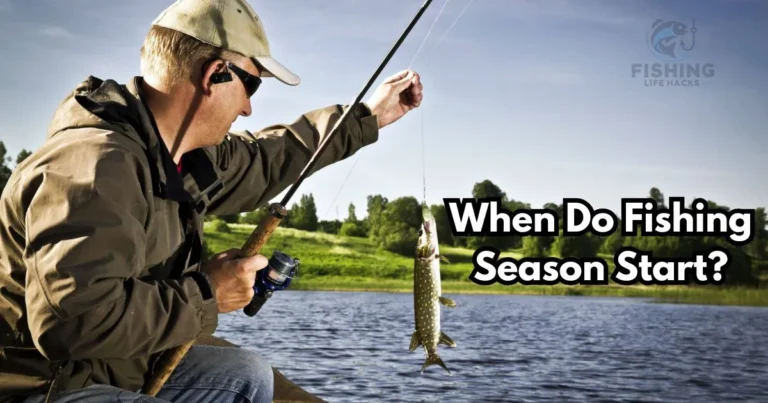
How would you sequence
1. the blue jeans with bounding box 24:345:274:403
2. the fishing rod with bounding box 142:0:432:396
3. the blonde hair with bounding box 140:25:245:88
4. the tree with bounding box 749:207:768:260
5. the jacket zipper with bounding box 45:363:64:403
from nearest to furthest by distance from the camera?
the jacket zipper with bounding box 45:363:64:403
the blonde hair with bounding box 140:25:245:88
the fishing rod with bounding box 142:0:432:396
the blue jeans with bounding box 24:345:274:403
the tree with bounding box 749:207:768:260

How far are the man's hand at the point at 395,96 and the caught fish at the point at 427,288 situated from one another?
2.34 ft

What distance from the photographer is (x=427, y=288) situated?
476 cm

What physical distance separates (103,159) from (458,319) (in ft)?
127

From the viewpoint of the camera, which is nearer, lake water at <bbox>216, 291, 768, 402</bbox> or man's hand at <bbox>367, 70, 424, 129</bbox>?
man's hand at <bbox>367, 70, 424, 129</bbox>

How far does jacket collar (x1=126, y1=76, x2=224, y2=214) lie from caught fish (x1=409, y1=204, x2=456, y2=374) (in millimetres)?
1714

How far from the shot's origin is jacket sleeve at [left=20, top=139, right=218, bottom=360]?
7.09ft

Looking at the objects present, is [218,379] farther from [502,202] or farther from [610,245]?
[610,245]

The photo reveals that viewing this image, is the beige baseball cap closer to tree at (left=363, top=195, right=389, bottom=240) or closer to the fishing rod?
the fishing rod

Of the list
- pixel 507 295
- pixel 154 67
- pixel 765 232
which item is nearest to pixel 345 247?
pixel 507 295

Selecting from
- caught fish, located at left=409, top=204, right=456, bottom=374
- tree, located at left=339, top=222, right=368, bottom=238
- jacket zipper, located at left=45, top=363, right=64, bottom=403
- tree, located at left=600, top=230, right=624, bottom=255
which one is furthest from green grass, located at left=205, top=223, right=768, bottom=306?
jacket zipper, located at left=45, top=363, right=64, bottom=403

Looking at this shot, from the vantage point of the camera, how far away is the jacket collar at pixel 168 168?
98.8 inches

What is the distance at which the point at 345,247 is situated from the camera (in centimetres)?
7469

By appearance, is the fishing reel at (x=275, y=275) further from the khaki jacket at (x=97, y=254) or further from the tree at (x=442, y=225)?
the tree at (x=442, y=225)

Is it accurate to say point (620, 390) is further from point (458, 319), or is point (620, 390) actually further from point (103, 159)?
point (458, 319)
